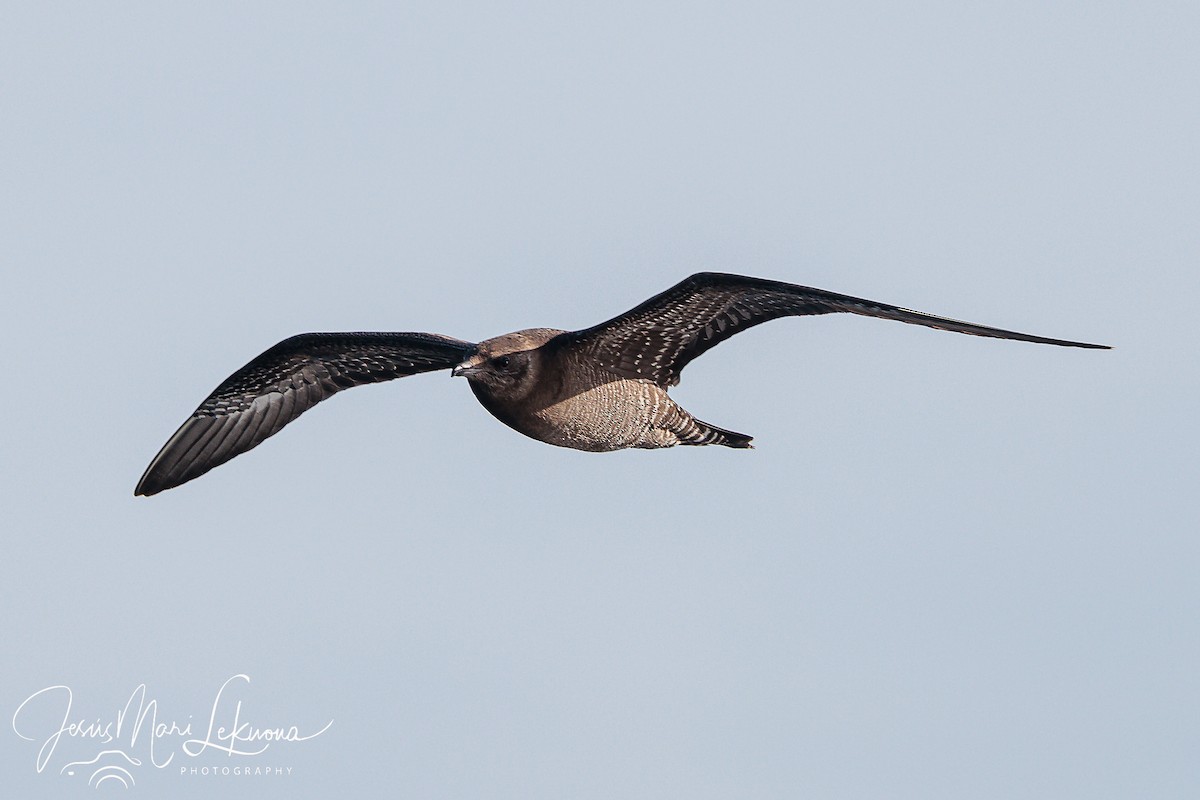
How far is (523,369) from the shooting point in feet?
46.9

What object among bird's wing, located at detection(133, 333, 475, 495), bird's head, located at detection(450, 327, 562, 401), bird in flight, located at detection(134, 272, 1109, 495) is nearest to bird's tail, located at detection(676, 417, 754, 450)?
bird in flight, located at detection(134, 272, 1109, 495)

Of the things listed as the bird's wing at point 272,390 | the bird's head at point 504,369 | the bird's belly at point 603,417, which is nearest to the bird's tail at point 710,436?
the bird's belly at point 603,417

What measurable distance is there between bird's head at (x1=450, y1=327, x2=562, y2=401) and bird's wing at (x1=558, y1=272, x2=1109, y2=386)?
14.2 inches

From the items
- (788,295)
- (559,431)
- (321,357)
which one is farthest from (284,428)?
(788,295)

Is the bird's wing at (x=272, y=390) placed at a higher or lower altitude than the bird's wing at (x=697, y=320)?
lower

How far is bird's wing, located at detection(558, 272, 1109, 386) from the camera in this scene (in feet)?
42.4

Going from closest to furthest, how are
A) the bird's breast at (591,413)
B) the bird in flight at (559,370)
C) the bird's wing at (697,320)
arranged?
the bird's wing at (697,320) → the bird in flight at (559,370) → the bird's breast at (591,413)

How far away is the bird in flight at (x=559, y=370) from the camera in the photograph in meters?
13.7

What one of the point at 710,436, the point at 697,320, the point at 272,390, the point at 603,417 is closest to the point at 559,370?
the point at 603,417

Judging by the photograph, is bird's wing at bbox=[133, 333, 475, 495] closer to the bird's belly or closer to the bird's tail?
the bird's belly

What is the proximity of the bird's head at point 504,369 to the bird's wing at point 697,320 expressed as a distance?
1.19 ft

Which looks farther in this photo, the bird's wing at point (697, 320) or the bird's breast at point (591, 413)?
the bird's breast at point (591, 413)

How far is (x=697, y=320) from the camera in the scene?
562 inches

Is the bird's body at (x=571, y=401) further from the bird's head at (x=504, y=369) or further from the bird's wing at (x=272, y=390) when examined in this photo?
the bird's wing at (x=272, y=390)
